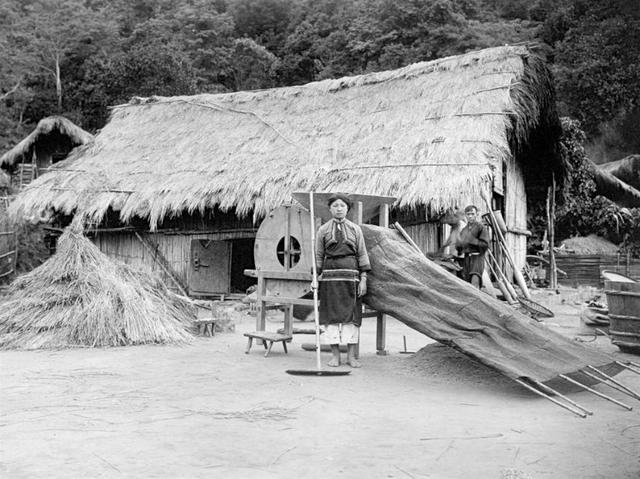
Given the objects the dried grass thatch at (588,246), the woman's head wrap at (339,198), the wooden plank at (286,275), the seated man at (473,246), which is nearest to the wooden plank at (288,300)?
the wooden plank at (286,275)

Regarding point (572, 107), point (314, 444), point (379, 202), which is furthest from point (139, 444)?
point (572, 107)

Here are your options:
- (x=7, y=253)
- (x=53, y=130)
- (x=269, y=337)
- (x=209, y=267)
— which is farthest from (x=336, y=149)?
(x=53, y=130)

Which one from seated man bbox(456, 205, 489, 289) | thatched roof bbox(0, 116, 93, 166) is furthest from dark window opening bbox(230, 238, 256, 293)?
thatched roof bbox(0, 116, 93, 166)

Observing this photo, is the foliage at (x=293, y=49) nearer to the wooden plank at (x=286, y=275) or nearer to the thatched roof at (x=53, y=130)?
the thatched roof at (x=53, y=130)

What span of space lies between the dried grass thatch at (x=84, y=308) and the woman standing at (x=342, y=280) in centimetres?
254

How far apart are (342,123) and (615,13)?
15849mm

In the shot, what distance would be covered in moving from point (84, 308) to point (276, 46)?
30097 mm

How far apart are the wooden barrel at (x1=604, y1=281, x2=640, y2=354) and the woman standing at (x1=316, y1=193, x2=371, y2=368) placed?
2.72 meters

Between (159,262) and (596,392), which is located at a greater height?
(159,262)

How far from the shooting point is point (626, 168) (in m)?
23.6

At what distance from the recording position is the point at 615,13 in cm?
2473

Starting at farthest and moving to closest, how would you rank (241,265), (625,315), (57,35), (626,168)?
(57,35) < (626,168) < (241,265) < (625,315)

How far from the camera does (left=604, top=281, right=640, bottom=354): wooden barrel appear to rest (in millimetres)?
7039

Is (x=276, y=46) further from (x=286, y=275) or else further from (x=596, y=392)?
(x=596, y=392)
